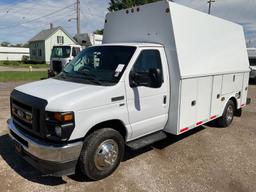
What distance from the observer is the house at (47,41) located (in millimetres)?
48500

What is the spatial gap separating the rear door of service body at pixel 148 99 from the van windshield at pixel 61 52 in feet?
44.0

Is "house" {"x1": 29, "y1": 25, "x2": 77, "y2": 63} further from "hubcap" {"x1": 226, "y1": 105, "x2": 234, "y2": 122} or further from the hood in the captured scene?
the hood

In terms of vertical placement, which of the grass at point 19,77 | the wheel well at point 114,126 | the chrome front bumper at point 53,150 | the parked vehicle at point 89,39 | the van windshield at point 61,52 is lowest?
the grass at point 19,77

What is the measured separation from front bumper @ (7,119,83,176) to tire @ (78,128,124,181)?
0.17m

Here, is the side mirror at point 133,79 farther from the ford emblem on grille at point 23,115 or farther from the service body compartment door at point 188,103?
the ford emblem on grille at point 23,115

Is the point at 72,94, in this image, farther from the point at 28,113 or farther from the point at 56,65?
the point at 56,65

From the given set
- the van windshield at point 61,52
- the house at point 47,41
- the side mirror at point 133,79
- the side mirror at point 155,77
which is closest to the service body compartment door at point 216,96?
the side mirror at point 155,77

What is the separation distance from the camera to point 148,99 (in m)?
4.32

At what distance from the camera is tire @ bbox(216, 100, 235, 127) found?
6567 mm

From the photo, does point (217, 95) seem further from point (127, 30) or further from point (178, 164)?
point (127, 30)

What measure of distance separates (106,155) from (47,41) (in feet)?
160

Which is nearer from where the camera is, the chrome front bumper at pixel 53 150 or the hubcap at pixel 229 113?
the chrome front bumper at pixel 53 150

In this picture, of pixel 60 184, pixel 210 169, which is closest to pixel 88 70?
pixel 60 184

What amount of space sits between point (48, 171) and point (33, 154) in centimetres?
33
